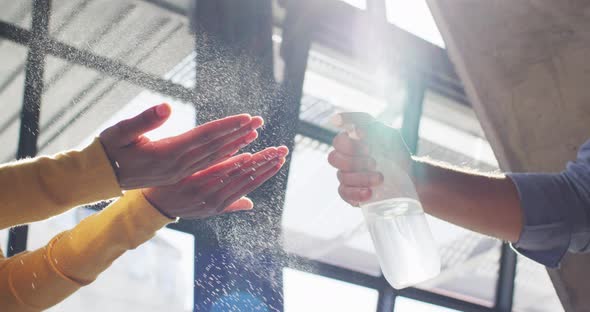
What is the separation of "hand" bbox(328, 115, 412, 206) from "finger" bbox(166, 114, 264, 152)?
0.19 m

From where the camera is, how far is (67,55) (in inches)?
98.7

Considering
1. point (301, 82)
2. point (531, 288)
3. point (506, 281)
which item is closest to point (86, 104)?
point (301, 82)

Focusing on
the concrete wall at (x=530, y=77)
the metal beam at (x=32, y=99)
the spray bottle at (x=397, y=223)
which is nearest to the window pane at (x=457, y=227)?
the concrete wall at (x=530, y=77)

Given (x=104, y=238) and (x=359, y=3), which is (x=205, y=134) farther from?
(x=359, y=3)

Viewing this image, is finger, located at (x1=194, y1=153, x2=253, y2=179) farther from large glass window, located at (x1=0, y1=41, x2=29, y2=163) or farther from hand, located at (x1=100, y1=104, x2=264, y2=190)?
large glass window, located at (x1=0, y1=41, x2=29, y2=163)

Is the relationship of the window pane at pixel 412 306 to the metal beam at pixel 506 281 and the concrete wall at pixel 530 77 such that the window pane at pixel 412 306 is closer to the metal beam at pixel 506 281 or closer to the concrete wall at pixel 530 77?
the metal beam at pixel 506 281

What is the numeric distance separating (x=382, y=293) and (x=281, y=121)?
1.03m

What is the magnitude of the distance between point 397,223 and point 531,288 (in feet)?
10.4

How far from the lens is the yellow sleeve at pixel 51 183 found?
104 centimetres

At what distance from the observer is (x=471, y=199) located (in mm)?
1210

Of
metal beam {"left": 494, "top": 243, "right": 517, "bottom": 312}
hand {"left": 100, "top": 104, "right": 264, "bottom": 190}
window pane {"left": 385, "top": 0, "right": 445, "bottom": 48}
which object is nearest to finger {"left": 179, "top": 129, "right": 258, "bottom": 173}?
hand {"left": 100, "top": 104, "right": 264, "bottom": 190}

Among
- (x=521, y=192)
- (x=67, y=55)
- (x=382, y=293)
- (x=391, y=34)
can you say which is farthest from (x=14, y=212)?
(x=391, y=34)

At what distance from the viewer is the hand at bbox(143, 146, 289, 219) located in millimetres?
1262

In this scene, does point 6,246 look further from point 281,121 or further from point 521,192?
point 521,192
